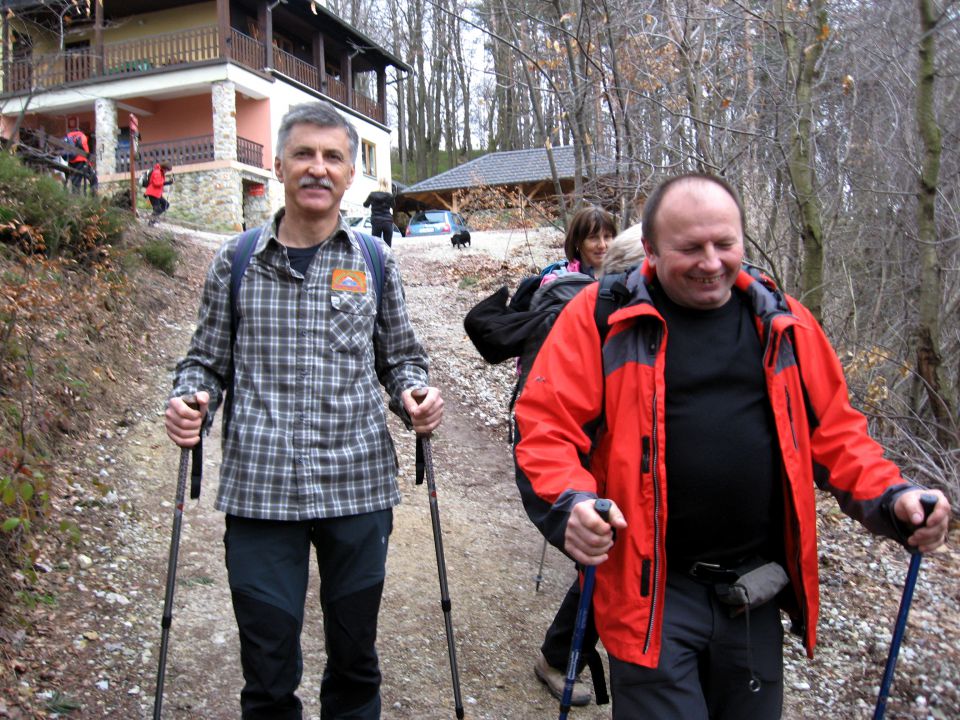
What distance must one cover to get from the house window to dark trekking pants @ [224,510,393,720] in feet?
100

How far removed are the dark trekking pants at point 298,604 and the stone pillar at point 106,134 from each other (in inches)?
1014

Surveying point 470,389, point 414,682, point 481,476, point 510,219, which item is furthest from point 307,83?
point 414,682

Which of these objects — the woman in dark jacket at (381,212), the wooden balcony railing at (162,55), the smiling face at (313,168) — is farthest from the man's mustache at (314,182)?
the wooden balcony railing at (162,55)

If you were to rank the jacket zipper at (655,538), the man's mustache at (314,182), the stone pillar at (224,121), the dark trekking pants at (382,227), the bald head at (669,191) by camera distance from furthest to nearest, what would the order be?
the stone pillar at (224,121)
the dark trekking pants at (382,227)
the man's mustache at (314,182)
the bald head at (669,191)
the jacket zipper at (655,538)

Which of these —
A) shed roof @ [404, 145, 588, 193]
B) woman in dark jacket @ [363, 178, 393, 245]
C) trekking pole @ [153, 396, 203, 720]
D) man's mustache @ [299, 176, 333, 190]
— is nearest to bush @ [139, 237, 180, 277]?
woman in dark jacket @ [363, 178, 393, 245]

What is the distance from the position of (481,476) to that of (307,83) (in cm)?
2561

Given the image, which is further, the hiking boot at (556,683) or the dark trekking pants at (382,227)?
the dark trekking pants at (382,227)

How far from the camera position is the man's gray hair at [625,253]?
3.18 meters

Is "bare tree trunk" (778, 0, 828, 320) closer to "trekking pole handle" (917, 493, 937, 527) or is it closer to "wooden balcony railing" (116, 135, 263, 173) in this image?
"trekking pole handle" (917, 493, 937, 527)

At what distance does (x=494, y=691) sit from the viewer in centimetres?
387

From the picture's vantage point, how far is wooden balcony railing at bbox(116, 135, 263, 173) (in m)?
24.1

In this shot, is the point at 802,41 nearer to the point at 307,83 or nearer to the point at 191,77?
the point at 191,77

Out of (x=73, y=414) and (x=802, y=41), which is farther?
(x=802, y=41)

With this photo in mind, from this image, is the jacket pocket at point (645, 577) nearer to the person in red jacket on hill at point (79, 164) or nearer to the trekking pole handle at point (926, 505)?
the trekking pole handle at point (926, 505)
